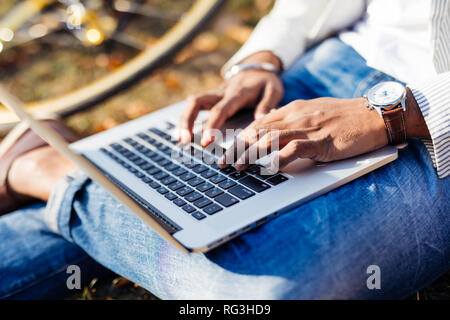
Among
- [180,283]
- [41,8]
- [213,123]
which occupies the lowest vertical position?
[180,283]

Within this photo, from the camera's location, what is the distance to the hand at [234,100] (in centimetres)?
132

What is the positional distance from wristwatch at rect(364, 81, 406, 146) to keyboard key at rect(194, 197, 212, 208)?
0.46 meters

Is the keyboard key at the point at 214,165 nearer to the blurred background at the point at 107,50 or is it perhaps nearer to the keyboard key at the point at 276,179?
the keyboard key at the point at 276,179

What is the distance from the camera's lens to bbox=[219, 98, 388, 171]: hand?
105 centimetres

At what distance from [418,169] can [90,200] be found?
0.88 metres

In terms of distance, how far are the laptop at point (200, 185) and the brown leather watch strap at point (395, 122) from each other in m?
0.04

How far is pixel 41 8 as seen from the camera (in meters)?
2.88

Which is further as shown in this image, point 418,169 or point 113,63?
point 113,63

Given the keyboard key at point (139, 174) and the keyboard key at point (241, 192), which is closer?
the keyboard key at point (241, 192)

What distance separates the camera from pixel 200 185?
110cm

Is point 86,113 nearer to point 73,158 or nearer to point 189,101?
point 189,101

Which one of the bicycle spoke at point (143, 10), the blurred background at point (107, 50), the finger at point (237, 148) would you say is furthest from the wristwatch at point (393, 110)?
the bicycle spoke at point (143, 10)

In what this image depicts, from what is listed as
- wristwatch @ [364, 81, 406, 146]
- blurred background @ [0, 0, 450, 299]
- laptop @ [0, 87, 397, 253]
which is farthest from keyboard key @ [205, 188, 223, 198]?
blurred background @ [0, 0, 450, 299]

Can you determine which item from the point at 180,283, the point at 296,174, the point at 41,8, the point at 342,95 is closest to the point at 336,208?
the point at 296,174
